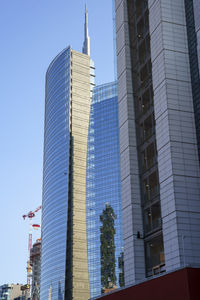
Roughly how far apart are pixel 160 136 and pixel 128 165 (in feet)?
32.5

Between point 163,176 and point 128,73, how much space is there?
22074mm

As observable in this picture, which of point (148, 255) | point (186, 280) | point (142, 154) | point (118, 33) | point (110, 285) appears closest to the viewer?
point (186, 280)

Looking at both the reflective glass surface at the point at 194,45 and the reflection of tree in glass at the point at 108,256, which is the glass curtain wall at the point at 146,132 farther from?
the reflection of tree in glass at the point at 108,256

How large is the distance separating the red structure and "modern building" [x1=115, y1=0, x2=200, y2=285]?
5.22 feet

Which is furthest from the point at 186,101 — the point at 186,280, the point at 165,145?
the point at 186,280

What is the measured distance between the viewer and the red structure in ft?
138

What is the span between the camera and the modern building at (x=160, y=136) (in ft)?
169

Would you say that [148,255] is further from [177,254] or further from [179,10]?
[179,10]

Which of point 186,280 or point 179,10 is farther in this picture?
point 179,10

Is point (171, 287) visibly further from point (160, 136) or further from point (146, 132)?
point (146, 132)

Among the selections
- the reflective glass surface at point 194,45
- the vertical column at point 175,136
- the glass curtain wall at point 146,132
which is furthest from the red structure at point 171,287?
the reflective glass surface at point 194,45

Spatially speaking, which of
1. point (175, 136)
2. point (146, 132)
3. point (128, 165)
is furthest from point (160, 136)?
point (128, 165)

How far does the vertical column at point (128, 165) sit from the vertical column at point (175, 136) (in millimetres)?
8388

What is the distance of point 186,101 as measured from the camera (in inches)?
2207
